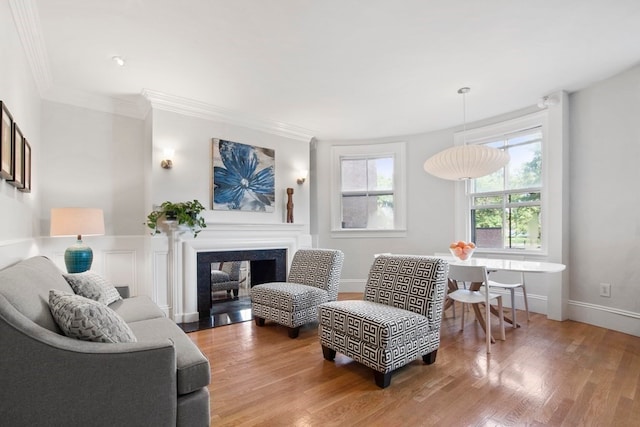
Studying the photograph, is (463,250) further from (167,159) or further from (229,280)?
(167,159)

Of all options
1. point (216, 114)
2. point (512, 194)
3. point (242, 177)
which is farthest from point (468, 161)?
point (216, 114)

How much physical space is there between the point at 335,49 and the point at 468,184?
2.99 meters

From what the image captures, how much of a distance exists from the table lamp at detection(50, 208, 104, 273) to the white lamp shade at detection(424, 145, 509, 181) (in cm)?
352

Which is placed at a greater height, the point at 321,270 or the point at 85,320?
A: the point at 85,320

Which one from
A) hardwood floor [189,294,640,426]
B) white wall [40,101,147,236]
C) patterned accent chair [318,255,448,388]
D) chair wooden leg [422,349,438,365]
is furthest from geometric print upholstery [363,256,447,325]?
white wall [40,101,147,236]

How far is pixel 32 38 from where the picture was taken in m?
2.39

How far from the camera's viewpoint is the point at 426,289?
7.72 ft

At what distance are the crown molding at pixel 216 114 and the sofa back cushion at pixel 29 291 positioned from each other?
233 centimetres

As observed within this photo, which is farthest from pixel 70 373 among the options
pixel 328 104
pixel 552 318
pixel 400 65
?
pixel 552 318

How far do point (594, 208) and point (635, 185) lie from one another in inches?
15.9

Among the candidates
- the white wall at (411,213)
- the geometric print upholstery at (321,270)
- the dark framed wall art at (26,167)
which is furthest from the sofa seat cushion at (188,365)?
the white wall at (411,213)

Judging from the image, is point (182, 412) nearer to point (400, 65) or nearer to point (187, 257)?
point (187, 257)

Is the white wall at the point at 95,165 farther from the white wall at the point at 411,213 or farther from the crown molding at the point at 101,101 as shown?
the white wall at the point at 411,213

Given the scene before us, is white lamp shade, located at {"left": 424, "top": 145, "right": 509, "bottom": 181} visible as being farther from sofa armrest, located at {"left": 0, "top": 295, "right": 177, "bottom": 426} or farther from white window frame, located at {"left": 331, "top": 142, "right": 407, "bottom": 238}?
sofa armrest, located at {"left": 0, "top": 295, "right": 177, "bottom": 426}
